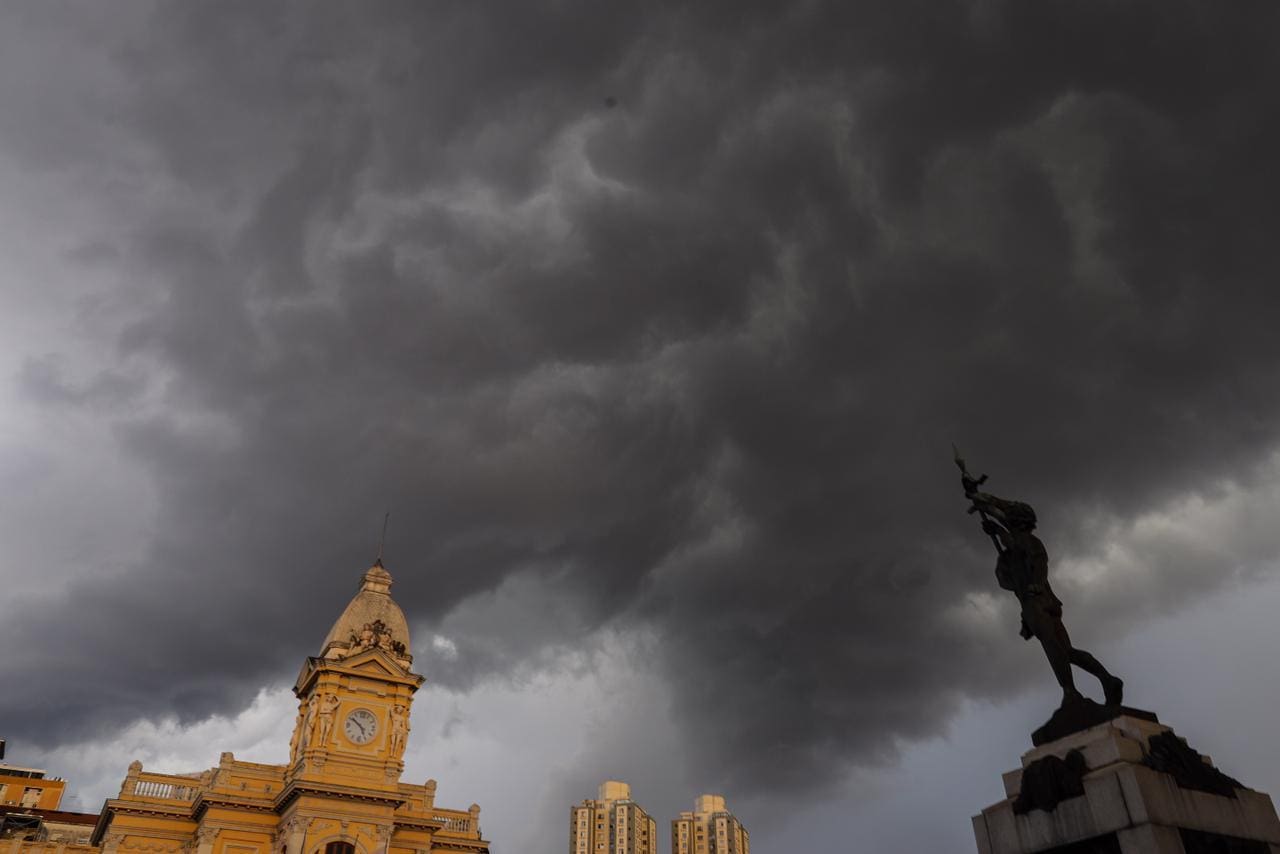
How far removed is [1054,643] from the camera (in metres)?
16.5

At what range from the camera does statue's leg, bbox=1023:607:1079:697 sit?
1625cm

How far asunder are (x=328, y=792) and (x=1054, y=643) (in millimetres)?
39239

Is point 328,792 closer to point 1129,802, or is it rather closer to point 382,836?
point 382,836

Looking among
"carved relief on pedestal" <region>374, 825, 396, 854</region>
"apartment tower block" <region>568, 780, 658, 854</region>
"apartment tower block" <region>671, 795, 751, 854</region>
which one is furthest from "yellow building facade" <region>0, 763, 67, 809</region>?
"apartment tower block" <region>671, 795, 751, 854</region>

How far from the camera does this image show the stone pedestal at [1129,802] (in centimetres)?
1341

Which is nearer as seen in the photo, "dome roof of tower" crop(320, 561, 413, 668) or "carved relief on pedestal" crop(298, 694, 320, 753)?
"carved relief on pedestal" crop(298, 694, 320, 753)

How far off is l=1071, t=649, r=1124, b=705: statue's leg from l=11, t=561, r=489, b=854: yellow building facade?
3953 cm

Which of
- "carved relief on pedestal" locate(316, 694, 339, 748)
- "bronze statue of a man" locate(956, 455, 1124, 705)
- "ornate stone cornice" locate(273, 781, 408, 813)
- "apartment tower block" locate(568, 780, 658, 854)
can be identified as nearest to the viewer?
"bronze statue of a man" locate(956, 455, 1124, 705)

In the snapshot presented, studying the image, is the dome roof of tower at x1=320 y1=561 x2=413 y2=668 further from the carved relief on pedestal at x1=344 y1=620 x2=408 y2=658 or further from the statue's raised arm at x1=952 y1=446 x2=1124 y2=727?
the statue's raised arm at x1=952 y1=446 x2=1124 y2=727

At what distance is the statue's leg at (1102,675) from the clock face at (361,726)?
42225 millimetres

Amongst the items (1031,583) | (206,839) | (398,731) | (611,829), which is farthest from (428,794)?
(611,829)

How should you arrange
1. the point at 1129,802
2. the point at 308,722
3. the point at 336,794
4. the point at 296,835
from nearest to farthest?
1. the point at 1129,802
2. the point at 296,835
3. the point at 336,794
4. the point at 308,722

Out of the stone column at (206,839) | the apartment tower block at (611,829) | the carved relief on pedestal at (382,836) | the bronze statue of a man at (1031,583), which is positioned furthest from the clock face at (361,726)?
the apartment tower block at (611,829)

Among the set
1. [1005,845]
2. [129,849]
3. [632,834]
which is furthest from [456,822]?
[632,834]
